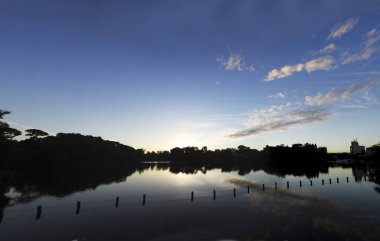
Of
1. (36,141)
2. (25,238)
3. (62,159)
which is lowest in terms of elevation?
(25,238)

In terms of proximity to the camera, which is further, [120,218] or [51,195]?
[51,195]

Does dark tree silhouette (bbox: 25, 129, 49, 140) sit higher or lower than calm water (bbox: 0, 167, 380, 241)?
higher

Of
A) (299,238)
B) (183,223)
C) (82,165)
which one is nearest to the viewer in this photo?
(299,238)

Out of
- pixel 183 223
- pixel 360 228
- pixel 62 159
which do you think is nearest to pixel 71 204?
pixel 183 223

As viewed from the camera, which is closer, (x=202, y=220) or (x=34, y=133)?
(x=202, y=220)

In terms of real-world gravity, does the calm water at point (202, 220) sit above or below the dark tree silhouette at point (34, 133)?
below

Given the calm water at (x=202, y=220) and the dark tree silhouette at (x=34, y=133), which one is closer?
the calm water at (x=202, y=220)

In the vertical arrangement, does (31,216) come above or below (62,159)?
below

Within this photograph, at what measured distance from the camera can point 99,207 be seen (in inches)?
1594

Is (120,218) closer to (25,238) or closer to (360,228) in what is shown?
(25,238)

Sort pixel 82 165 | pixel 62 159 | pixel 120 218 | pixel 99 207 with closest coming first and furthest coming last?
pixel 120 218 < pixel 99 207 < pixel 62 159 < pixel 82 165

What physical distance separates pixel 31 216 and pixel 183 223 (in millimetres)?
18696

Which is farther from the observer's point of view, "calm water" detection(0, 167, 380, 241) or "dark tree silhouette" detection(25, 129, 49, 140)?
"dark tree silhouette" detection(25, 129, 49, 140)

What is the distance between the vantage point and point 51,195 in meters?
52.1
